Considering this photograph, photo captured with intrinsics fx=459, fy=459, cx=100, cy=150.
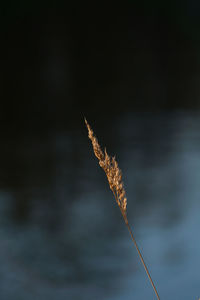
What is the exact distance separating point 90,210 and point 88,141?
1.60m

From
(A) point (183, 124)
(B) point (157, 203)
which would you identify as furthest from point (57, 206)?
(A) point (183, 124)

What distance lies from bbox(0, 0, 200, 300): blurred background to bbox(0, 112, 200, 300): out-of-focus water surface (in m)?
0.01

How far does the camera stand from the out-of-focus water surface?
10.4 ft

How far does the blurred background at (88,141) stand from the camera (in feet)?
11.0

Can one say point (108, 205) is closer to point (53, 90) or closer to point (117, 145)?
point (117, 145)

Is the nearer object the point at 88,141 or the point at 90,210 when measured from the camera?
the point at 90,210

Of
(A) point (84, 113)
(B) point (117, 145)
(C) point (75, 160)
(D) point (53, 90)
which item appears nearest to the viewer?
(C) point (75, 160)

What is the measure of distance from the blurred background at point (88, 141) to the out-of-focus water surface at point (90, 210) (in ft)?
0.04

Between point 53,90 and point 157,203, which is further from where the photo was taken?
point 53,90

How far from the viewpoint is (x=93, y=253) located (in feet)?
11.3

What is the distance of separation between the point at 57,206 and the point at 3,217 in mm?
517

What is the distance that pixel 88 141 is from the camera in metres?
5.56

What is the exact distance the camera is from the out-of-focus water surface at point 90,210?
3.16m

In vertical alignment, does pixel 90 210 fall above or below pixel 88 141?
below
